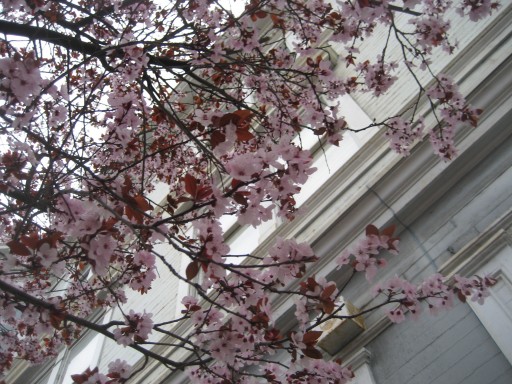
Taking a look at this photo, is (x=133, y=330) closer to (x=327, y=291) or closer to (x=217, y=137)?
(x=327, y=291)

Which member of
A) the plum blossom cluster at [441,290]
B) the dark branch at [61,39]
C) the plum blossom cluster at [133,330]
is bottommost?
the plum blossom cluster at [441,290]

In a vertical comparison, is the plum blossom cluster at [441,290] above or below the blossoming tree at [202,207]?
below

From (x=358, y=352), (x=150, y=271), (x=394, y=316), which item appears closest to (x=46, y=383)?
(x=150, y=271)

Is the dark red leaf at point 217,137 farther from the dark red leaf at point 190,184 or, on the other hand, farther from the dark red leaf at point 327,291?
the dark red leaf at point 327,291

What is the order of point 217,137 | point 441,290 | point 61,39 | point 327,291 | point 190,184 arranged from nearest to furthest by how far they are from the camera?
point 190,184, point 217,137, point 327,291, point 441,290, point 61,39

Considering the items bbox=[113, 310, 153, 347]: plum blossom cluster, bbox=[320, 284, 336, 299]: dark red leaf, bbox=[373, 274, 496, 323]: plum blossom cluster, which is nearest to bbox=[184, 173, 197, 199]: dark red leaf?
bbox=[320, 284, 336, 299]: dark red leaf

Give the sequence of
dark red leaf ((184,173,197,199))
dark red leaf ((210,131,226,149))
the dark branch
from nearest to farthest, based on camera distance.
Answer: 1. dark red leaf ((184,173,197,199))
2. dark red leaf ((210,131,226,149))
3. the dark branch

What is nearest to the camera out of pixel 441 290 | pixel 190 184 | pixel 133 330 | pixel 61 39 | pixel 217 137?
pixel 190 184

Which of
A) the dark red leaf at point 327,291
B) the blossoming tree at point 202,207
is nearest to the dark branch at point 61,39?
the blossoming tree at point 202,207

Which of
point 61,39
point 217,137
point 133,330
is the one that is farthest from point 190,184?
point 61,39

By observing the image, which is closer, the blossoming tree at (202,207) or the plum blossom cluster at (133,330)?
the blossoming tree at (202,207)

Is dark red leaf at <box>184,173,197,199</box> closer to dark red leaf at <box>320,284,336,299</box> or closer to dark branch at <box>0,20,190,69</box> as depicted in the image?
dark red leaf at <box>320,284,336,299</box>

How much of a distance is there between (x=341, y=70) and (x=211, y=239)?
620 centimetres

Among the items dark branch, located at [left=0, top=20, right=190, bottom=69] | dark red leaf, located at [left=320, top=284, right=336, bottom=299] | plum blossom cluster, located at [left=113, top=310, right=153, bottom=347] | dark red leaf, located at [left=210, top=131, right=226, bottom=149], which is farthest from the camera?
dark branch, located at [left=0, top=20, right=190, bottom=69]
